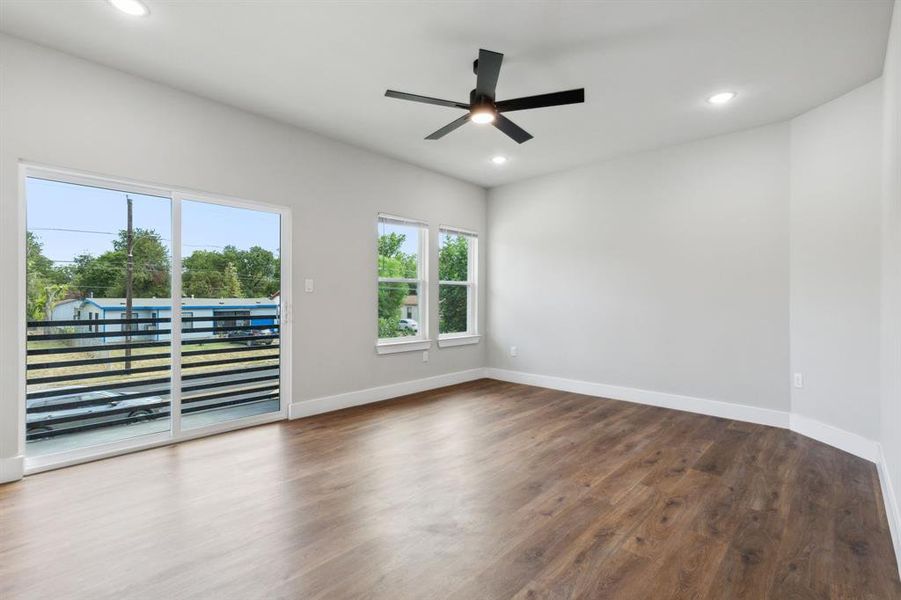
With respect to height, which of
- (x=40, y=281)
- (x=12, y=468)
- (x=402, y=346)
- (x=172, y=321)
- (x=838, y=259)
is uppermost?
(x=838, y=259)

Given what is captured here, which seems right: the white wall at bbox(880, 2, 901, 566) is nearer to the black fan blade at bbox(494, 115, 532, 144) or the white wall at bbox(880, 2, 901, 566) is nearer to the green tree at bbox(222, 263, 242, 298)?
the black fan blade at bbox(494, 115, 532, 144)

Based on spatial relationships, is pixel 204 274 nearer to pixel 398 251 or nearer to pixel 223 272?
pixel 223 272

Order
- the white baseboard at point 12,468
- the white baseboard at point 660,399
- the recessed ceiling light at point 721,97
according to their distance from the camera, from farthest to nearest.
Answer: the white baseboard at point 660,399, the recessed ceiling light at point 721,97, the white baseboard at point 12,468

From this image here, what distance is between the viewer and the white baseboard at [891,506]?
1.97 m

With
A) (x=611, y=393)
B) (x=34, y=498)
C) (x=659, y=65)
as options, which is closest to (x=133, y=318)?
(x=34, y=498)

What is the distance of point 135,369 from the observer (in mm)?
3213

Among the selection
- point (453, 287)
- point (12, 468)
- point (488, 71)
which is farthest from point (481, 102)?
point (12, 468)

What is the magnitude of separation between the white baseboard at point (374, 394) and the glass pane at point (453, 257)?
1344 millimetres

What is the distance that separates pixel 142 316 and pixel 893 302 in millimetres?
4855

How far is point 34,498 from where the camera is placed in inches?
96.1

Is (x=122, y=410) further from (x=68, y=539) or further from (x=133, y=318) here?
(x=68, y=539)

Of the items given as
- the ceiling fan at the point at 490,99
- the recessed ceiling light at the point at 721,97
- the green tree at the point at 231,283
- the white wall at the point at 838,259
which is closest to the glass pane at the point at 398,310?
the green tree at the point at 231,283

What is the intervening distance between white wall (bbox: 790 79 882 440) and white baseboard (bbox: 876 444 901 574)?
578mm

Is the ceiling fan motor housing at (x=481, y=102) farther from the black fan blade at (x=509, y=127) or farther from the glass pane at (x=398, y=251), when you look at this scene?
the glass pane at (x=398, y=251)
